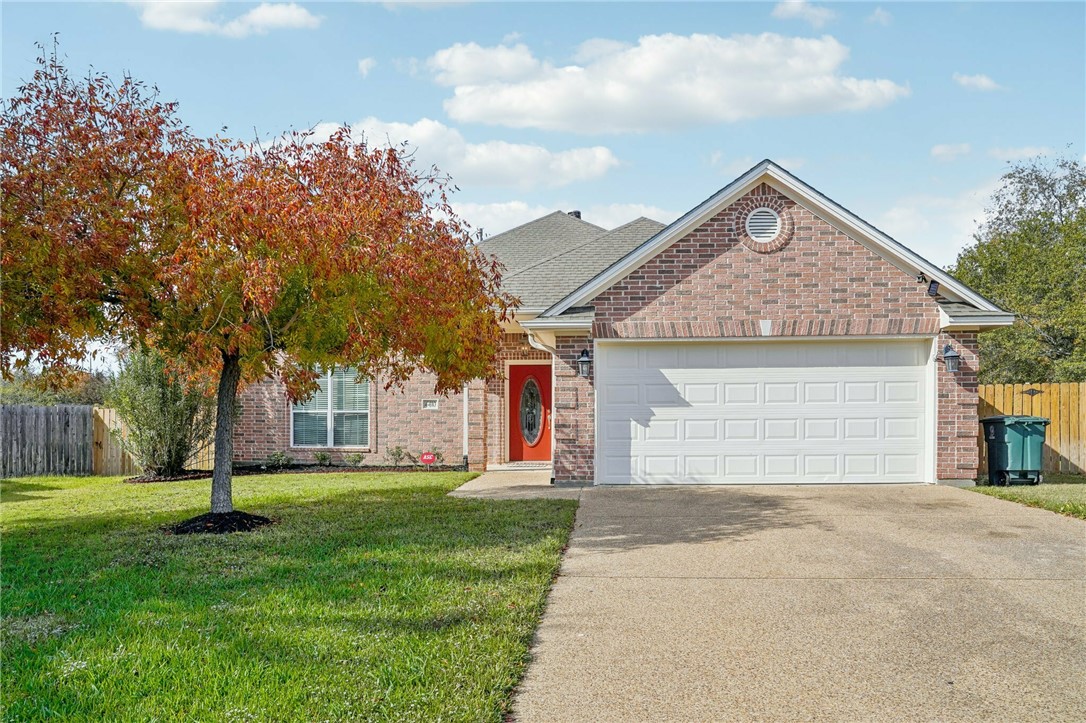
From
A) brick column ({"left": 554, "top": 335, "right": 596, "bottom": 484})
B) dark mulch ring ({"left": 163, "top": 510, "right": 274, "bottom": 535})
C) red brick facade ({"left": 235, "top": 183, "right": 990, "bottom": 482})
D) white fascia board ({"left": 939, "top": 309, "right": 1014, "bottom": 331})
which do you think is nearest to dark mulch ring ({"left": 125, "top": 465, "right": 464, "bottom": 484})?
brick column ({"left": 554, "top": 335, "right": 596, "bottom": 484})

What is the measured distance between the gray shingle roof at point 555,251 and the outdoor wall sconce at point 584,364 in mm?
2135

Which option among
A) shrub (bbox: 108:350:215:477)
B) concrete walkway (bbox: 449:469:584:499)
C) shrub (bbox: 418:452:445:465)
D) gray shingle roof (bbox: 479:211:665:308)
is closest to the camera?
concrete walkway (bbox: 449:469:584:499)

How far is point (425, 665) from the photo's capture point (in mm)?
4773

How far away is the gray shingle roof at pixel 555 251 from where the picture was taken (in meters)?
16.0

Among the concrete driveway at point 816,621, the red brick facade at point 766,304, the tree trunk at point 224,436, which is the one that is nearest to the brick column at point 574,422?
the red brick facade at point 766,304

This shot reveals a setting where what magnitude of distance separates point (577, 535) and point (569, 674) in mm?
4374

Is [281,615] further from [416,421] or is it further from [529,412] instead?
[416,421]

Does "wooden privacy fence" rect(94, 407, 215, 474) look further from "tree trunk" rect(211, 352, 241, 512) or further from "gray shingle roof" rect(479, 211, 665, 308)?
"tree trunk" rect(211, 352, 241, 512)

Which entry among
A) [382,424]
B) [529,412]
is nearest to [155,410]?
[382,424]

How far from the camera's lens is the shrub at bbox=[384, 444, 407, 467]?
58.1 ft

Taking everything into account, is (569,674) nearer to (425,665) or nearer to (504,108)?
(425,665)

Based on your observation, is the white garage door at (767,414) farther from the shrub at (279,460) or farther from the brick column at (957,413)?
the shrub at (279,460)

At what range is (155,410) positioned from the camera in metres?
17.0

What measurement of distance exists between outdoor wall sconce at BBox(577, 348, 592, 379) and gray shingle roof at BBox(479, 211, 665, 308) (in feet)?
7.00
